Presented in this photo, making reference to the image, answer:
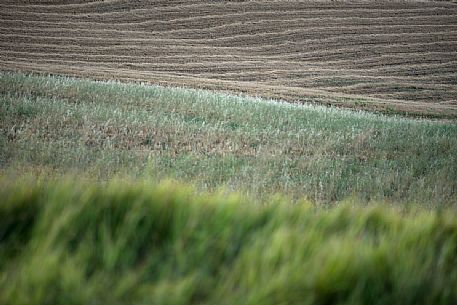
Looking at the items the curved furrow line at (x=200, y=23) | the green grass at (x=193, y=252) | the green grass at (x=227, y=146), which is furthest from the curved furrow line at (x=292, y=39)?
the green grass at (x=193, y=252)

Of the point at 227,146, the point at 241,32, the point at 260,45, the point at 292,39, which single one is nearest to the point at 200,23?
the point at 241,32

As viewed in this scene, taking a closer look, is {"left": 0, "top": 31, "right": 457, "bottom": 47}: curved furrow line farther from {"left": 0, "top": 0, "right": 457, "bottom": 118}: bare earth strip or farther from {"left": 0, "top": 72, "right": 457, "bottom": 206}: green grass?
{"left": 0, "top": 72, "right": 457, "bottom": 206}: green grass

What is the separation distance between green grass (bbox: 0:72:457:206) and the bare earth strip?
9611 millimetres

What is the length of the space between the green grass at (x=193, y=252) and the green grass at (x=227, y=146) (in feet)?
5.44

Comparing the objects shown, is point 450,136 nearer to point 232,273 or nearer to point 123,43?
point 232,273

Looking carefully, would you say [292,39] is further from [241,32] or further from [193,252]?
[193,252]

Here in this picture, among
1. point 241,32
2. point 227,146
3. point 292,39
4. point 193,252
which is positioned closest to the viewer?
point 193,252

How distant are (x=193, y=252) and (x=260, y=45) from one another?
36.7 metres

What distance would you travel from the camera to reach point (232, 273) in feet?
3.63

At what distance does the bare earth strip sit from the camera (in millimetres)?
26141

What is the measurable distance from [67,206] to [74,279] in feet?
0.95

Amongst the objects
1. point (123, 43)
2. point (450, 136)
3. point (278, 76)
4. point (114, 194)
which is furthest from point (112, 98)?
point (123, 43)

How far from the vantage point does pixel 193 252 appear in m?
1.17

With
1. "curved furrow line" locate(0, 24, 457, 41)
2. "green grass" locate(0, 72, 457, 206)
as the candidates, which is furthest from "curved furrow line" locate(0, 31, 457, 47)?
"green grass" locate(0, 72, 457, 206)
